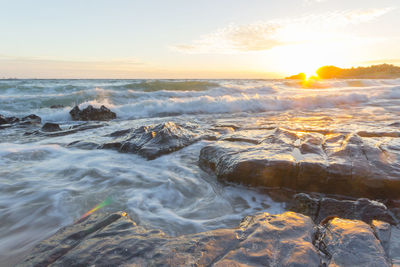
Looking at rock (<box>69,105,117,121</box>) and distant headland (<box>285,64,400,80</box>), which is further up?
distant headland (<box>285,64,400,80</box>)

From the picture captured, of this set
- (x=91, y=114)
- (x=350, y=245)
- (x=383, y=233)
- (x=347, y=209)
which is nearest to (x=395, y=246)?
(x=383, y=233)

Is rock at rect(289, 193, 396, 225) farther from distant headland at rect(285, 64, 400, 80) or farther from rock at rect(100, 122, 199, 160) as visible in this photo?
distant headland at rect(285, 64, 400, 80)

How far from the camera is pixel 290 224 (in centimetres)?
164

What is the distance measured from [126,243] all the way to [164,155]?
2807 millimetres

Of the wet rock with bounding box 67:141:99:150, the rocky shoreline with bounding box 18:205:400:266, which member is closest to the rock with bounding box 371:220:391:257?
the rocky shoreline with bounding box 18:205:400:266

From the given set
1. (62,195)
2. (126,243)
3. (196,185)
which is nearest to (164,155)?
(196,185)

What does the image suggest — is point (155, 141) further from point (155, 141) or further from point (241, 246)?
point (241, 246)

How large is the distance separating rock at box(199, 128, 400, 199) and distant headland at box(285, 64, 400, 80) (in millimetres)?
56306

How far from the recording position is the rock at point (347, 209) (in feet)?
6.42

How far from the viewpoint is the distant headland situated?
53503 millimetres

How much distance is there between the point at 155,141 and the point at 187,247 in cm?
333

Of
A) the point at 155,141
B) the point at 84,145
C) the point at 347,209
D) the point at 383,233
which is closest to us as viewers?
the point at 383,233

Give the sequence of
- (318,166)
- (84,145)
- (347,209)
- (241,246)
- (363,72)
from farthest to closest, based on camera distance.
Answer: (363,72), (84,145), (318,166), (347,209), (241,246)

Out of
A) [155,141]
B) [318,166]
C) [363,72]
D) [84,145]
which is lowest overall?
[84,145]
